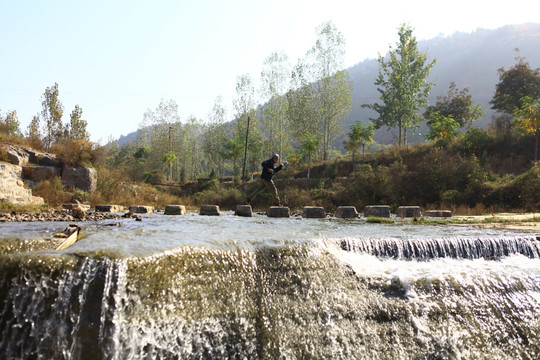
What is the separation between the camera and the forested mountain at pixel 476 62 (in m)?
134

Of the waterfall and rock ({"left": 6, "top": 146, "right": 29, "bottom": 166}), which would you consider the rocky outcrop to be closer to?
rock ({"left": 6, "top": 146, "right": 29, "bottom": 166})

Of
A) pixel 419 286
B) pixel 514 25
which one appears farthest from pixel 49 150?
pixel 514 25

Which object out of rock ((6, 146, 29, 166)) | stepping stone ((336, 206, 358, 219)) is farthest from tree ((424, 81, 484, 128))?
rock ((6, 146, 29, 166))

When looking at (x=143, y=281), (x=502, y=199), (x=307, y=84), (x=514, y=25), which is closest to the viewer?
(x=143, y=281)

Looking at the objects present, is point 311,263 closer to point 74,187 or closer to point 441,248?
point 441,248

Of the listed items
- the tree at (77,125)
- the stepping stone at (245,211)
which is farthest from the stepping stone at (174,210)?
the tree at (77,125)

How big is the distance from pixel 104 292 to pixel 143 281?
0.40m

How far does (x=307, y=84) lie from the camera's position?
43.5 metres

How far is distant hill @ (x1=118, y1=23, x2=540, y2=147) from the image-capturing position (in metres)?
134

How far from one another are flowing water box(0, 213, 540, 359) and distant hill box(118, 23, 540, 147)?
118 meters

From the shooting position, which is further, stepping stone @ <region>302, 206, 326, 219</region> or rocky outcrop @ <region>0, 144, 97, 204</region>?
stepping stone @ <region>302, 206, 326, 219</region>

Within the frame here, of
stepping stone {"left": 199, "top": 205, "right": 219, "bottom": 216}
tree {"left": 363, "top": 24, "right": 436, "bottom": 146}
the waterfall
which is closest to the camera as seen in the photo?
the waterfall

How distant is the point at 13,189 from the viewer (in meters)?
13.8

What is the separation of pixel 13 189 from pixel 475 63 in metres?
168
